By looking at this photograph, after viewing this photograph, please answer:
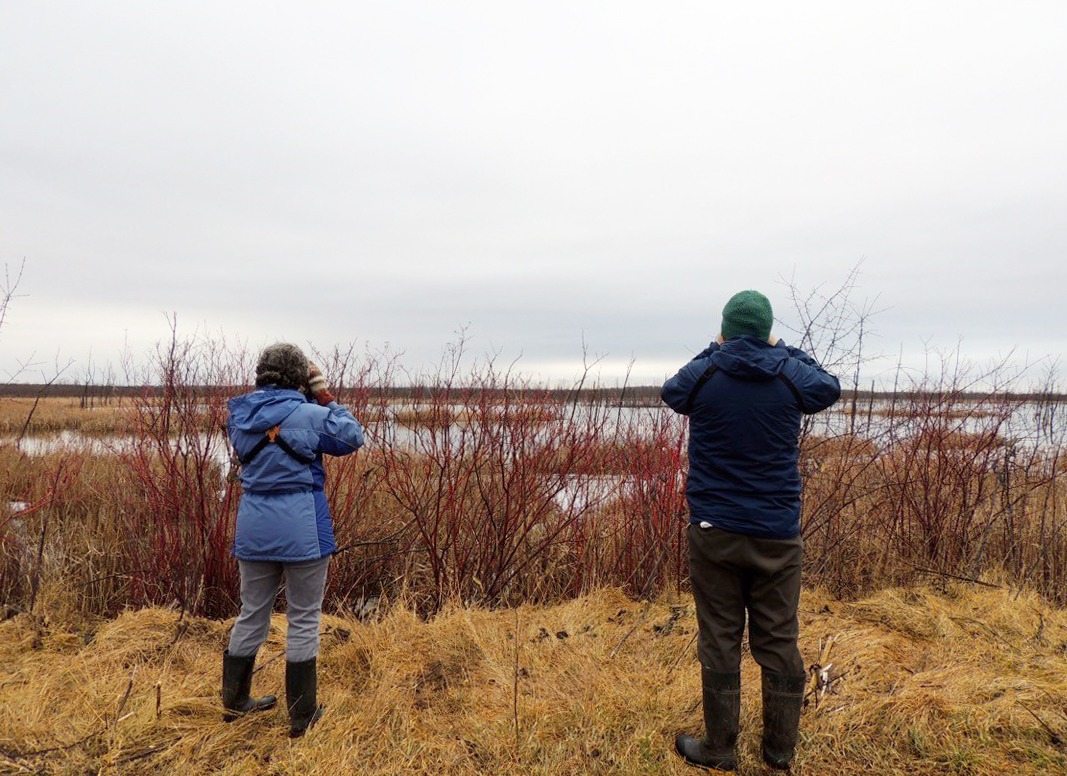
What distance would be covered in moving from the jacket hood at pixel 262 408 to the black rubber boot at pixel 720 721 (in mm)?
2094

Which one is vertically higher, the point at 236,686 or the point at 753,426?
the point at 753,426

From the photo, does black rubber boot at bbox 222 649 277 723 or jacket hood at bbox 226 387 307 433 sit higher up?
jacket hood at bbox 226 387 307 433

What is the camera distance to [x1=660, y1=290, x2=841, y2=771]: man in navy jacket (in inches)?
90.2

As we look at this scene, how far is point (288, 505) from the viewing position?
96.1 inches

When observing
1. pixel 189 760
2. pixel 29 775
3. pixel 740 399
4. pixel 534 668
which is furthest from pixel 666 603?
pixel 29 775

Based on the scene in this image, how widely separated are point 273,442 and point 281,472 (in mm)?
133

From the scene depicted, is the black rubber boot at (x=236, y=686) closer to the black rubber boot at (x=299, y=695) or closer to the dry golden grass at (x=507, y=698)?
the dry golden grass at (x=507, y=698)

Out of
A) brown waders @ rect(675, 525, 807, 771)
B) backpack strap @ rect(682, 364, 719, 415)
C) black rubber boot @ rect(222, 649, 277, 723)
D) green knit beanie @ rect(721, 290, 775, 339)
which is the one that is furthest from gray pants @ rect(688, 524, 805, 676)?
black rubber boot @ rect(222, 649, 277, 723)

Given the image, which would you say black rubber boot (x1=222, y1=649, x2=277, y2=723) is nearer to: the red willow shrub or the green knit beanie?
the red willow shrub

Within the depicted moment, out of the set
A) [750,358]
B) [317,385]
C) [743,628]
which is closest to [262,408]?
[317,385]

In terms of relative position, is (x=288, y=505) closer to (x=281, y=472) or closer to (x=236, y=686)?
(x=281, y=472)

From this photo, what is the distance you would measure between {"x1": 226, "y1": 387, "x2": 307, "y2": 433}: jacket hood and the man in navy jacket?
1627mm

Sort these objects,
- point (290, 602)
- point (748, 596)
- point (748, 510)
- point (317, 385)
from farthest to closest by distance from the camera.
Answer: point (317, 385) → point (290, 602) → point (748, 596) → point (748, 510)

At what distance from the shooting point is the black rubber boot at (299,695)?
8.48ft
